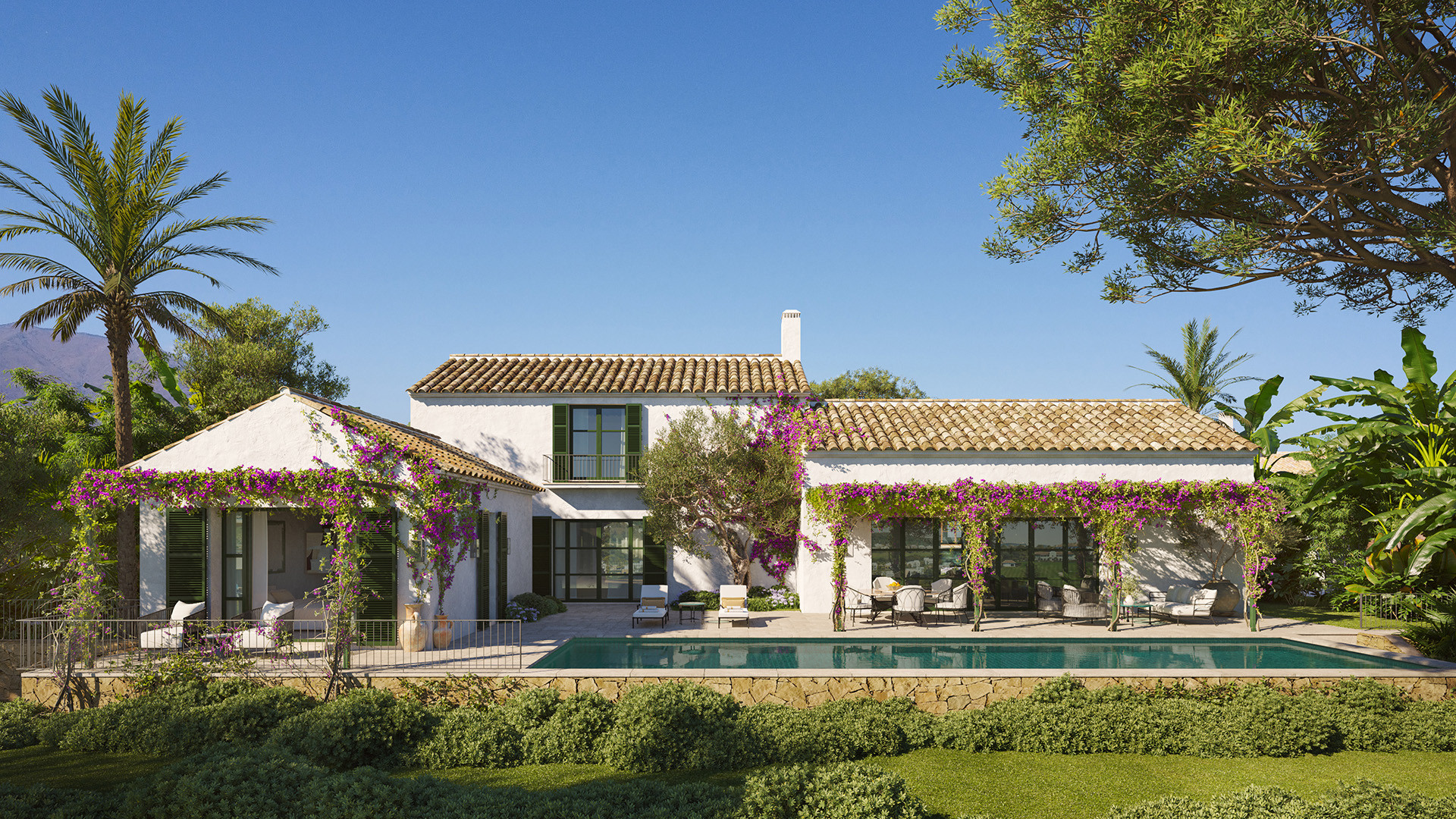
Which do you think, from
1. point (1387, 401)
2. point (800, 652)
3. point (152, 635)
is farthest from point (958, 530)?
point (152, 635)

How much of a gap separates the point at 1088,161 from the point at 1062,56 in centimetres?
147

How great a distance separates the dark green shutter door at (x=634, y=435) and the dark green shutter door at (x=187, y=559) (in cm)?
953

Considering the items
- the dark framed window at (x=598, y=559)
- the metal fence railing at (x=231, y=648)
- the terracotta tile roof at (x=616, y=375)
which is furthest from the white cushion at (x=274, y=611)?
the terracotta tile roof at (x=616, y=375)

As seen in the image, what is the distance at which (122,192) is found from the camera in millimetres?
15133

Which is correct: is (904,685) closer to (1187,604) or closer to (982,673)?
(982,673)

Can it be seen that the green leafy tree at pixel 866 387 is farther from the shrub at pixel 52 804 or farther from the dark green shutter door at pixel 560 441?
the shrub at pixel 52 804

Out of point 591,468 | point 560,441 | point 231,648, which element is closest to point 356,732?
point 231,648

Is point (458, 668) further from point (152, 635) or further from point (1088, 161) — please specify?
point (1088, 161)

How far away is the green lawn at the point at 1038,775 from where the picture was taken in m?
8.34

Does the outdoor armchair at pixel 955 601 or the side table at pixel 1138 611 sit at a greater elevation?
the outdoor armchair at pixel 955 601

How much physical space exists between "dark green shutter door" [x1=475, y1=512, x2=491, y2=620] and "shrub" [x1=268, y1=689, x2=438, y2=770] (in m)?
6.15

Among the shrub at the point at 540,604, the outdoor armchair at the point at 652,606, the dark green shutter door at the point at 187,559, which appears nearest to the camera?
the dark green shutter door at the point at 187,559

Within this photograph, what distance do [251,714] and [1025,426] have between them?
1578 cm

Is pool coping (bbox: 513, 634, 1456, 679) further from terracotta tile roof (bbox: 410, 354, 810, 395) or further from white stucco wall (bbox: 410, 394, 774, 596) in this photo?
terracotta tile roof (bbox: 410, 354, 810, 395)
